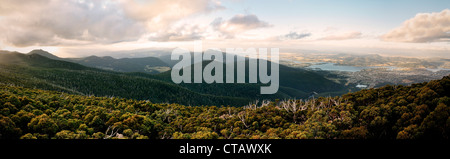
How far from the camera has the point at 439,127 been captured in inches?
621
